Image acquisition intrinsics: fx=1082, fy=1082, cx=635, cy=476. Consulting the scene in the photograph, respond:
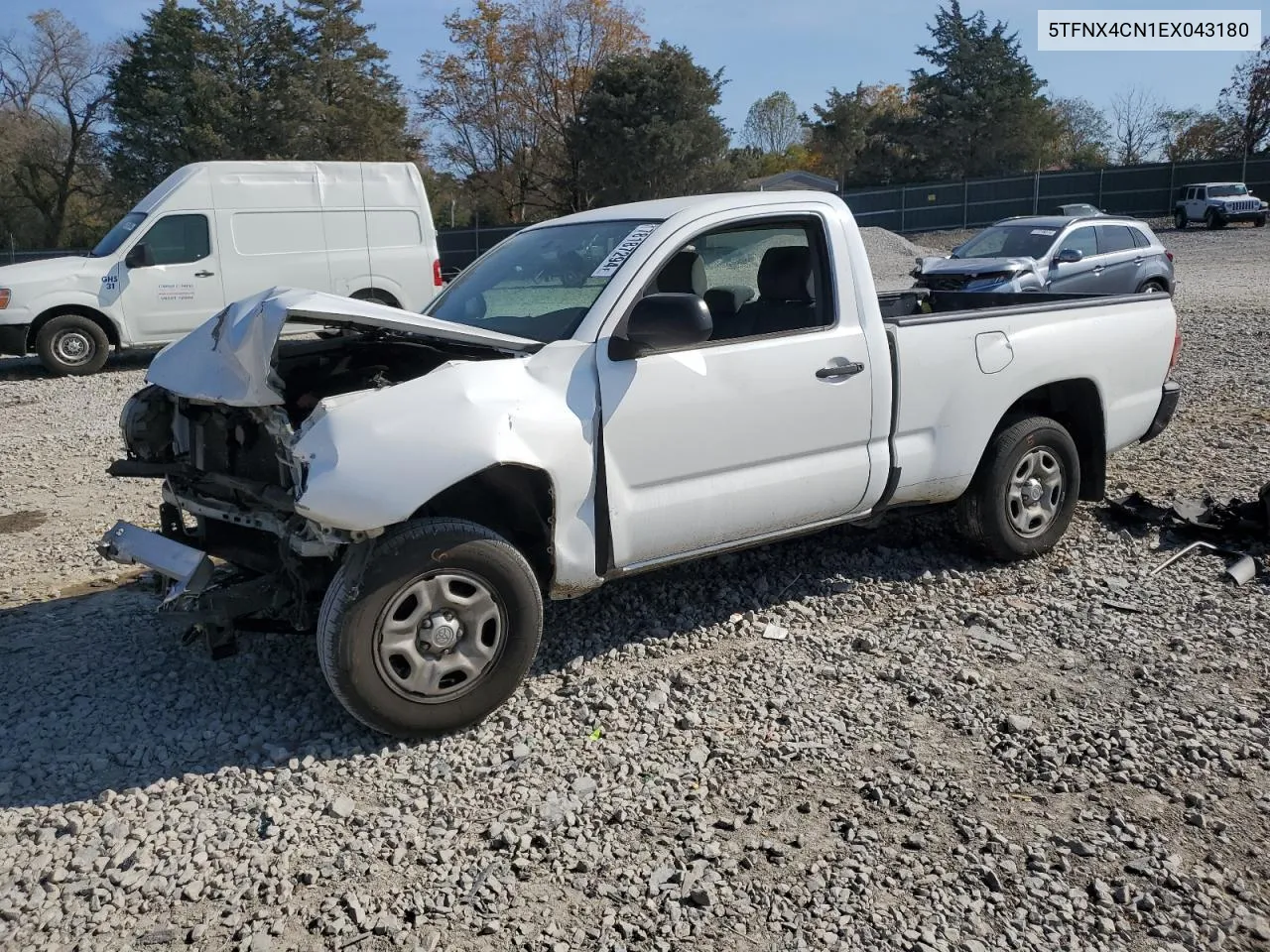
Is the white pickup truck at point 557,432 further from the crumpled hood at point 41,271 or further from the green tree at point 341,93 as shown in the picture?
the green tree at point 341,93

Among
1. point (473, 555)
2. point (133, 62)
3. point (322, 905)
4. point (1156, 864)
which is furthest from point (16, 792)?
point (133, 62)

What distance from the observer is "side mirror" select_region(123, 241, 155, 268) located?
13.6m

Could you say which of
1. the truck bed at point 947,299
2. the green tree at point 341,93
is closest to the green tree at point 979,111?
the green tree at point 341,93

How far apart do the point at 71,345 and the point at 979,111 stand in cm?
4878

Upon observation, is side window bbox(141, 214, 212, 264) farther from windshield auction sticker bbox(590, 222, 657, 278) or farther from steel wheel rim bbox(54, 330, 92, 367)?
windshield auction sticker bbox(590, 222, 657, 278)

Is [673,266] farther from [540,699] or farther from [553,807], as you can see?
[553,807]

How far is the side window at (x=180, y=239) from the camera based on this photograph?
45.1 feet

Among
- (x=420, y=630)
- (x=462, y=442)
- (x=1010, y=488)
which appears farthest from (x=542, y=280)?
(x=1010, y=488)

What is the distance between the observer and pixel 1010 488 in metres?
5.55

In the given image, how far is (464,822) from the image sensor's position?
3.44 metres

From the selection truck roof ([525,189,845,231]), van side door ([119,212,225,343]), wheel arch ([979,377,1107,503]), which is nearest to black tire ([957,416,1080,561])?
wheel arch ([979,377,1107,503])

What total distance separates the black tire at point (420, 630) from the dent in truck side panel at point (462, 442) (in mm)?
165

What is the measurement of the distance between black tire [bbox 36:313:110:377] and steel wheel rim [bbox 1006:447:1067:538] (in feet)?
39.5

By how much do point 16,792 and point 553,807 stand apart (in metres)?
1.80
